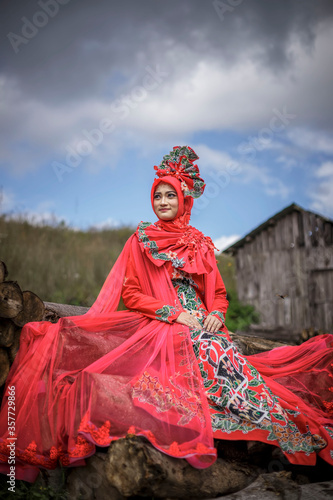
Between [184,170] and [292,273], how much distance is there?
9.20 metres

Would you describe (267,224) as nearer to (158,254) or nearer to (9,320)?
(158,254)

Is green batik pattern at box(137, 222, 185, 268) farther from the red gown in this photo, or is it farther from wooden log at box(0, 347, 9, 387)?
wooden log at box(0, 347, 9, 387)

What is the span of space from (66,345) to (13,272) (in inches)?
246

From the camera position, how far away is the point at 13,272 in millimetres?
8469

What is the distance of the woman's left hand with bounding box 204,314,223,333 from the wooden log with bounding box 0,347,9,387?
1.46 m

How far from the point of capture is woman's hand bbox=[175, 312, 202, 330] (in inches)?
118

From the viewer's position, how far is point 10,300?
9.53 ft

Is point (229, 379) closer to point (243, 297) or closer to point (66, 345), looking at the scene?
point (66, 345)

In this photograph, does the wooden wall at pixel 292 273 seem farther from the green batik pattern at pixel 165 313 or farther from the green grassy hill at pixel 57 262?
the green batik pattern at pixel 165 313

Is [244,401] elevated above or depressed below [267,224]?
below

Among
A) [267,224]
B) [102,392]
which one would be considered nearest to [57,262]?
[267,224]

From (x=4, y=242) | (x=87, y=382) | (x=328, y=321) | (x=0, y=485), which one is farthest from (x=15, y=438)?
(x=328, y=321)

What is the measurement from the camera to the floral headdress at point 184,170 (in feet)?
11.5

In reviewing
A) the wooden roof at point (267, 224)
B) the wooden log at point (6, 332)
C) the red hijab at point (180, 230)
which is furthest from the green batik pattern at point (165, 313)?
the wooden roof at point (267, 224)
